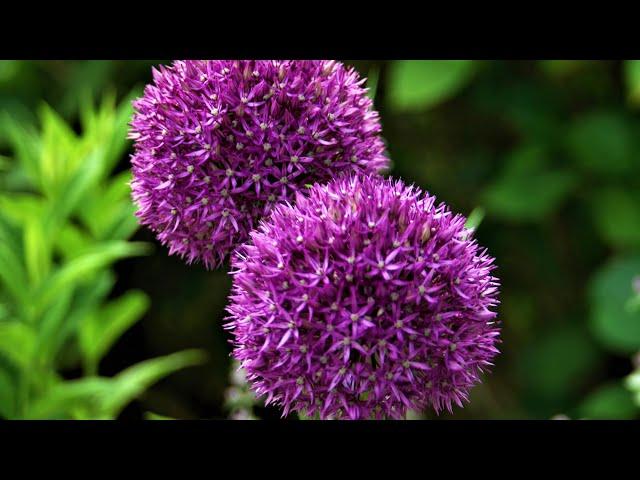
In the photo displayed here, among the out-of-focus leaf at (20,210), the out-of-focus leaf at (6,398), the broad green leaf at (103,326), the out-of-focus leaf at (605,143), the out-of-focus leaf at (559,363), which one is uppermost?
the out-of-focus leaf at (605,143)

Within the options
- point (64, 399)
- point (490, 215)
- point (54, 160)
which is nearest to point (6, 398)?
point (64, 399)

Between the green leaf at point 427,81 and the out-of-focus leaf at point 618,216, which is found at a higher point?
the green leaf at point 427,81

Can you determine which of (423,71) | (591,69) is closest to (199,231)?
(423,71)

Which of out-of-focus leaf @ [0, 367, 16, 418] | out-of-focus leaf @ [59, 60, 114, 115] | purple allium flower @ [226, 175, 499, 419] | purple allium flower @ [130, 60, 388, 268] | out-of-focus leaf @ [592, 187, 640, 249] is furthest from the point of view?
out-of-focus leaf @ [59, 60, 114, 115]

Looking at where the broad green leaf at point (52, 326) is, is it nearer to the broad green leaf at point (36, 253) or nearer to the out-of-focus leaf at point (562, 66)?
the broad green leaf at point (36, 253)

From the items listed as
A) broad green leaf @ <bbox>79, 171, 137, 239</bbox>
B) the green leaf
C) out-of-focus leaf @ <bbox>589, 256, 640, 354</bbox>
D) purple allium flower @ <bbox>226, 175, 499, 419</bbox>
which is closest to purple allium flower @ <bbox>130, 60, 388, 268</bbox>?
purple allium flower @ <bbox>226, 175, 499, 419</bbox>

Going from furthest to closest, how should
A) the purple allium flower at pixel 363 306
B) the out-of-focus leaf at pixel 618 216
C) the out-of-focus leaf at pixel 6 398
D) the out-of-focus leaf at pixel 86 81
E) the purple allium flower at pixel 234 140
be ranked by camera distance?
the out-of-focus leaf at pixel 86 81, the out-of-focus leaf at pixel 618 216, the out-of-focus leaf at pixel 6 398, the purple allium flower at pixel 234 140, the purple allium flower at pixel 363 306

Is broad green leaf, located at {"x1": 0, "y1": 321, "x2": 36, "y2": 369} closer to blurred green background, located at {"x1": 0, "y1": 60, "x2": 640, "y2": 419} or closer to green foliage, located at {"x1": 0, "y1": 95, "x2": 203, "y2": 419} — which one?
green foliage, located at {"x1": 0, "y1": 95, "x2": 203, "y2": 419}

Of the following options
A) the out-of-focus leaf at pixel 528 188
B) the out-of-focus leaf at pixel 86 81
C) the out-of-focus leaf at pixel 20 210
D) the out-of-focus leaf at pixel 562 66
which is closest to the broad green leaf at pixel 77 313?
the out-of-focus leaf at pixel 20 210

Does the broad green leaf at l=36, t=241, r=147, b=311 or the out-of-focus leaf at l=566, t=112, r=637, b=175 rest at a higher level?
the out-of-focus leaf at l=566, t=112, r=637, b=175
